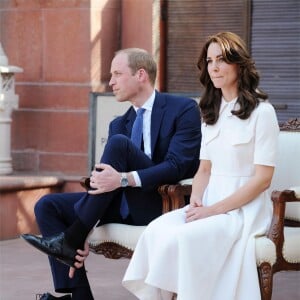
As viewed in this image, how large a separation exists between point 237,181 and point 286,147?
692mm

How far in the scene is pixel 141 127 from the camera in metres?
5.79

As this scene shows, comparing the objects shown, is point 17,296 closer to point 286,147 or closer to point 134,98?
point 134,98

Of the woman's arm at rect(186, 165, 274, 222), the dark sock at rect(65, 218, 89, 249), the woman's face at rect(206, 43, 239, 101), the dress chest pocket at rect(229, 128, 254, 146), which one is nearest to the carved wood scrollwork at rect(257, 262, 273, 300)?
the woman's arm at rect(186, 165, 274, 222)

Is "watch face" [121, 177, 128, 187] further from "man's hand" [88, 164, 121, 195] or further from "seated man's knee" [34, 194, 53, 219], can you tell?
"seated man's knee" [34, 194, 53, 219]

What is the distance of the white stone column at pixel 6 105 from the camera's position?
8.62 m

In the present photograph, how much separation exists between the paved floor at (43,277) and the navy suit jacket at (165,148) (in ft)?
2.84

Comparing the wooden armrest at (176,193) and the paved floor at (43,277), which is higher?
the wooden armrest at (176,193)

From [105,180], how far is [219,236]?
0.73m

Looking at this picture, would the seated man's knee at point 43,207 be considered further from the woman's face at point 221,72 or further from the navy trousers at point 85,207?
the woman's face at point 221,72

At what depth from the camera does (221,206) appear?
5059 mm

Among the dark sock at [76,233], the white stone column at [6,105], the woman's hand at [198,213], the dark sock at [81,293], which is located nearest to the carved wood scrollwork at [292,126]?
the woman's hand at [198,213]

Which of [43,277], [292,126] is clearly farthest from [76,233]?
[43,277]

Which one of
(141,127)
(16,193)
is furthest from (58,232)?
(16,193)

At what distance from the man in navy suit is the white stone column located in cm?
289
